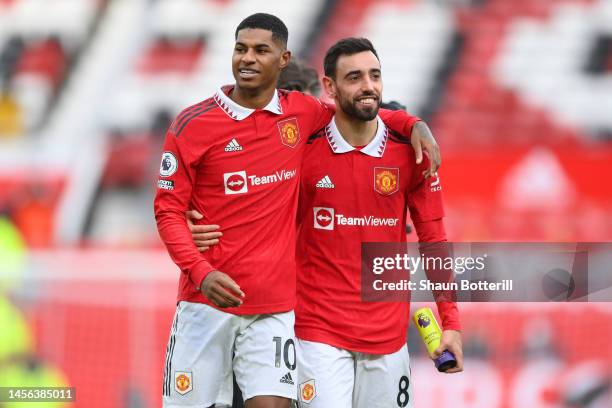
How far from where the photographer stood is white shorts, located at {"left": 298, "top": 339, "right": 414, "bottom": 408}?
4160 mm

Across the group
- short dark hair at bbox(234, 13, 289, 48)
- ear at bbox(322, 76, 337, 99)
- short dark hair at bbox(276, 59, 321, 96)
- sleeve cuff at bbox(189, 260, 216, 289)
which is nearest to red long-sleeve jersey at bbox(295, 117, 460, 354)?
ear at bbox(322, 76, 337, 99)

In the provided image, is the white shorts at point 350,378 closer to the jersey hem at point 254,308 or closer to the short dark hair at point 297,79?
the jersey hem at point 254,308

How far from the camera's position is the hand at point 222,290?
147 inches

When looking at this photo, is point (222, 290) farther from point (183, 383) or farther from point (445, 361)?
point (445, 361)

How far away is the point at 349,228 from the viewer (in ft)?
13.9

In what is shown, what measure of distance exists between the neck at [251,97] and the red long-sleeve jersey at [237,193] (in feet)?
0.07

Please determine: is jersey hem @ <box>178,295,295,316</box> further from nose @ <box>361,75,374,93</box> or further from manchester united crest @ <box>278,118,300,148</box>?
nose @ <box>361,75,374,93</box>

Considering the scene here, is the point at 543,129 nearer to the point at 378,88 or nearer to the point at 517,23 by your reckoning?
the point at 517,23

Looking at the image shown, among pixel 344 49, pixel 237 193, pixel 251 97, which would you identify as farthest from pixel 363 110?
pixel 237 193

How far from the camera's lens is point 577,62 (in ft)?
32.1

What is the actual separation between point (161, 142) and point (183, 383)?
5593mm

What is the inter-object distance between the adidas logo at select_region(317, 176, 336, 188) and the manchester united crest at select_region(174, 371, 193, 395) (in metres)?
0.90

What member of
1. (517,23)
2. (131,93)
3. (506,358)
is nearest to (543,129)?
(517,23)

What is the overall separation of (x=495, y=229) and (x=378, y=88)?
4.12 meters
